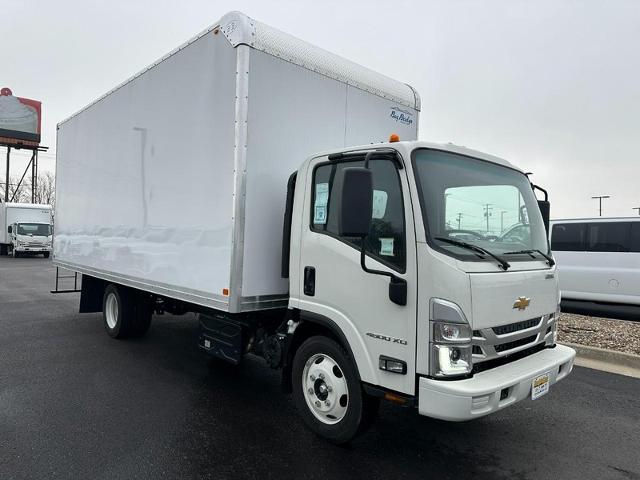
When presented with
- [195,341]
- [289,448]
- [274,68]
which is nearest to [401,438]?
[289,448]

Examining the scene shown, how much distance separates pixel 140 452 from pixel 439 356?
242 centimetres

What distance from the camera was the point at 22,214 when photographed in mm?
26719

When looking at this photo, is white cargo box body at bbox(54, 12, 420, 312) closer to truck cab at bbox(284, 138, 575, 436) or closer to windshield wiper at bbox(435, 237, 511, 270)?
truck cab at bbox(284, 138, 575, 436)

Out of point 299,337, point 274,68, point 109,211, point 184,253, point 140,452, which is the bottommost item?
point 140,452

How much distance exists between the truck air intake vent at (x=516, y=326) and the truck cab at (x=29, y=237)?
94.3 ft

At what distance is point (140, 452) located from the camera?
3.57 meters

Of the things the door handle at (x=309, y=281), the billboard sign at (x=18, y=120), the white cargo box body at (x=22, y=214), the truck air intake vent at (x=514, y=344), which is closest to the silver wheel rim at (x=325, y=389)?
the door handle at (x=309, y=281)

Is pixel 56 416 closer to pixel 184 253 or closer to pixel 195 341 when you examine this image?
pixel 184 253

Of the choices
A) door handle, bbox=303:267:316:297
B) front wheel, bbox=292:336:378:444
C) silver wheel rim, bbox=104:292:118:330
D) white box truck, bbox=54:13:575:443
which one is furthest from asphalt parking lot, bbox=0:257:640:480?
door handle, bbox=303:267:316:297

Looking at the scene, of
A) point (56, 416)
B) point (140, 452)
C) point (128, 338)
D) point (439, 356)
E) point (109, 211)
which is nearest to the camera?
point (439, 356)

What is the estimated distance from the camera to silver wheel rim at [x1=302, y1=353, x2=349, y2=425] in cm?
360

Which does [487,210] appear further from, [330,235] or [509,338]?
[330,235]

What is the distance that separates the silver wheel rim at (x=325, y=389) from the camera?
360 centimetres

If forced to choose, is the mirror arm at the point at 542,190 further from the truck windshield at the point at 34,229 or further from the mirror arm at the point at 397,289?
the truck windshield at the point at 34,229
